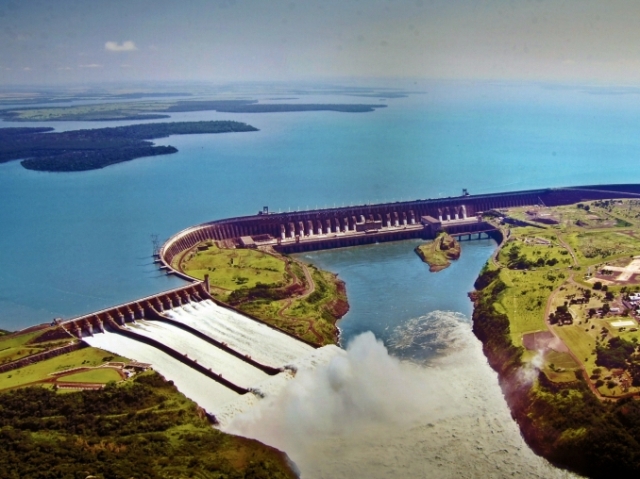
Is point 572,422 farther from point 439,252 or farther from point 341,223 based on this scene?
point 341,223

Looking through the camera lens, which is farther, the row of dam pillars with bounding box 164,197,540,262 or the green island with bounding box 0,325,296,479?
the row of dam pillars with bounding box 164,197,540,262

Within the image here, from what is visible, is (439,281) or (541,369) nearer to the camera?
(541,369)

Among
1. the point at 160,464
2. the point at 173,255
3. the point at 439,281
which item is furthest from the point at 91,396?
the point at 439,281

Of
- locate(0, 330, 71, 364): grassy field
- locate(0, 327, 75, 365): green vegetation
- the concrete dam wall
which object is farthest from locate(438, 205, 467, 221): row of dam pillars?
locate(0, 330, 71, 364): grassy field

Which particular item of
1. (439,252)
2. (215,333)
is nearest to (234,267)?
(215,333)

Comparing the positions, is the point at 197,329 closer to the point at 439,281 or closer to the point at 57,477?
the point at 57,477

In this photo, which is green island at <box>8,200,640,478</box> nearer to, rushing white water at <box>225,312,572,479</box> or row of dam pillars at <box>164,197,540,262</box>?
rushing white water at <box>225,312,572,479</box>

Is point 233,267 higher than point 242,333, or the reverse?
point 233,267
